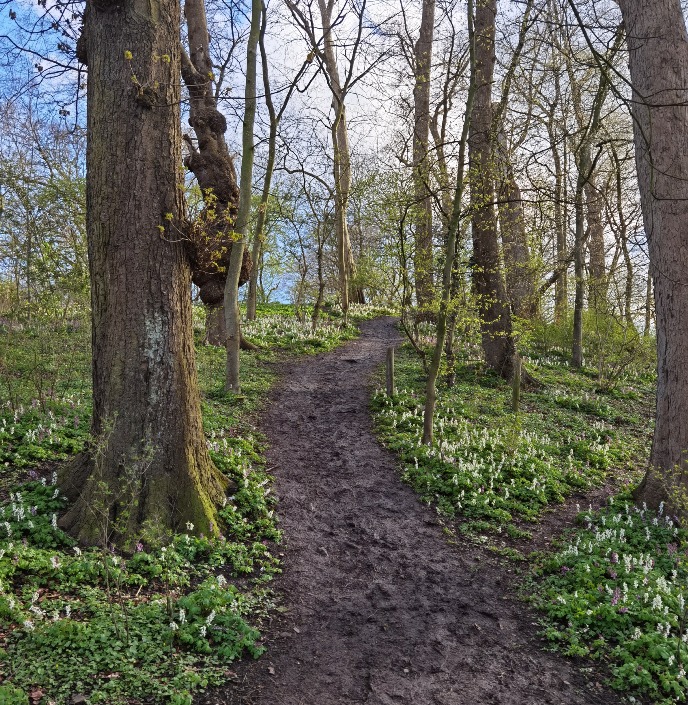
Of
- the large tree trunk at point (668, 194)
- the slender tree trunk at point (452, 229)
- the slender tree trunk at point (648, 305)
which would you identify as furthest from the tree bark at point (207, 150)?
the slender tree trunk at point (648, 305)

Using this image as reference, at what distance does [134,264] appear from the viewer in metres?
4.96

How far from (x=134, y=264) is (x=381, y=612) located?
384cm

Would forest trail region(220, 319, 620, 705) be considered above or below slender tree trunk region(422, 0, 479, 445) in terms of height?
below

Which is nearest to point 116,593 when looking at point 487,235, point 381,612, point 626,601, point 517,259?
point 381,612

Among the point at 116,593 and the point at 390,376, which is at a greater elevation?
the point at 390,376

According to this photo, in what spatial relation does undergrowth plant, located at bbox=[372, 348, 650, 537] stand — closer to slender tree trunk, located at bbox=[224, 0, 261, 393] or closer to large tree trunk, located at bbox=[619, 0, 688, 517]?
large tree trunk, located at bbox=[619, 0, 688, 517]

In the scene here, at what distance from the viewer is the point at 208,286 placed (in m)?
9.41

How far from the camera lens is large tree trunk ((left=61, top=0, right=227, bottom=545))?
194 inches

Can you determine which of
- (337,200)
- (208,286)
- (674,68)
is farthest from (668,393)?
(337,200)

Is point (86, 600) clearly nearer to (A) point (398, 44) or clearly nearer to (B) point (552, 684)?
(B) point (552, 684)

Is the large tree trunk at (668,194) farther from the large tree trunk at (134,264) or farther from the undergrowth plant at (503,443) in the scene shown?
the large tree trunk at (134,264)

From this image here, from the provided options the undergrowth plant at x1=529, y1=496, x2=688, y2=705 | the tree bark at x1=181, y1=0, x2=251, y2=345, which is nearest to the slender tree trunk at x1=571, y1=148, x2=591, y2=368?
the tree bark at x1=181, y1=0, x2=251, y2=345

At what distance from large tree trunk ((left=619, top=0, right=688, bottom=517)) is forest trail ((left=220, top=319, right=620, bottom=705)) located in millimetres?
2704

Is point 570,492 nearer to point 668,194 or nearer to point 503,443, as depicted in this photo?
point 503,443
